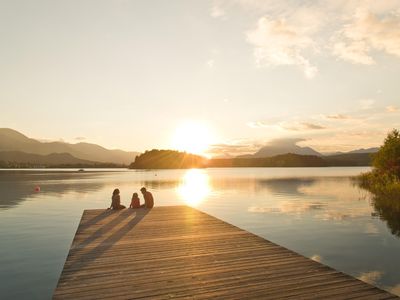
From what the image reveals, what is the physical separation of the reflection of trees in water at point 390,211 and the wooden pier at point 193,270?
14.2 metres

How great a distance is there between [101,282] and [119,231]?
6.92m

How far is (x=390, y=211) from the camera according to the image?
29438 millimetres

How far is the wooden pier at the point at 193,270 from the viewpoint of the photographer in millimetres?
7570

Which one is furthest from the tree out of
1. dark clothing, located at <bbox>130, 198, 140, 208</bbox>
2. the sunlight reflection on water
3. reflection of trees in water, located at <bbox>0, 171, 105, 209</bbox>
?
reflection of trees in water, located at <bbox>0, 171, 105, 209</bbox>

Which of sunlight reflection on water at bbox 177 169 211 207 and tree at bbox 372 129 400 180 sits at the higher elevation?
tree at bbox 372 129 400 180

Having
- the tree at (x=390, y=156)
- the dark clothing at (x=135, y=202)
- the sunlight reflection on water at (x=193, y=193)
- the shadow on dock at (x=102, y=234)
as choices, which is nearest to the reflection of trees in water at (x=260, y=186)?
the sunlight reflection on water at (x=193, y=193)

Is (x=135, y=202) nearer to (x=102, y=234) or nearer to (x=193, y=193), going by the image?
(x=102, y=234)

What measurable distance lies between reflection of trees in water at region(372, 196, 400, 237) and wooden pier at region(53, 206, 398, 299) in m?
14.2

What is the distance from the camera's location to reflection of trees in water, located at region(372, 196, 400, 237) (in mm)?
23166

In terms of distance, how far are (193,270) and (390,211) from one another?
87.5 feet

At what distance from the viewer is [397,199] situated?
3562 cm

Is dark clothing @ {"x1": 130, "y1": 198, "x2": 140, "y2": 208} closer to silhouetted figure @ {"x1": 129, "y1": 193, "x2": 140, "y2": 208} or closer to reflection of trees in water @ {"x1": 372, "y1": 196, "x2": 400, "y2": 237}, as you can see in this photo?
silhouetted figure @ {"x1": 129, "y1": 193, "x2": 140, "y2": 208}

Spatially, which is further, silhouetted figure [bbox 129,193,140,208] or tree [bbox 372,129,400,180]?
tree [bbox 372,129,400,180]

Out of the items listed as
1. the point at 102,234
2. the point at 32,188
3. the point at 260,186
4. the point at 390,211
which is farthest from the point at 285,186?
the point at 102,234
